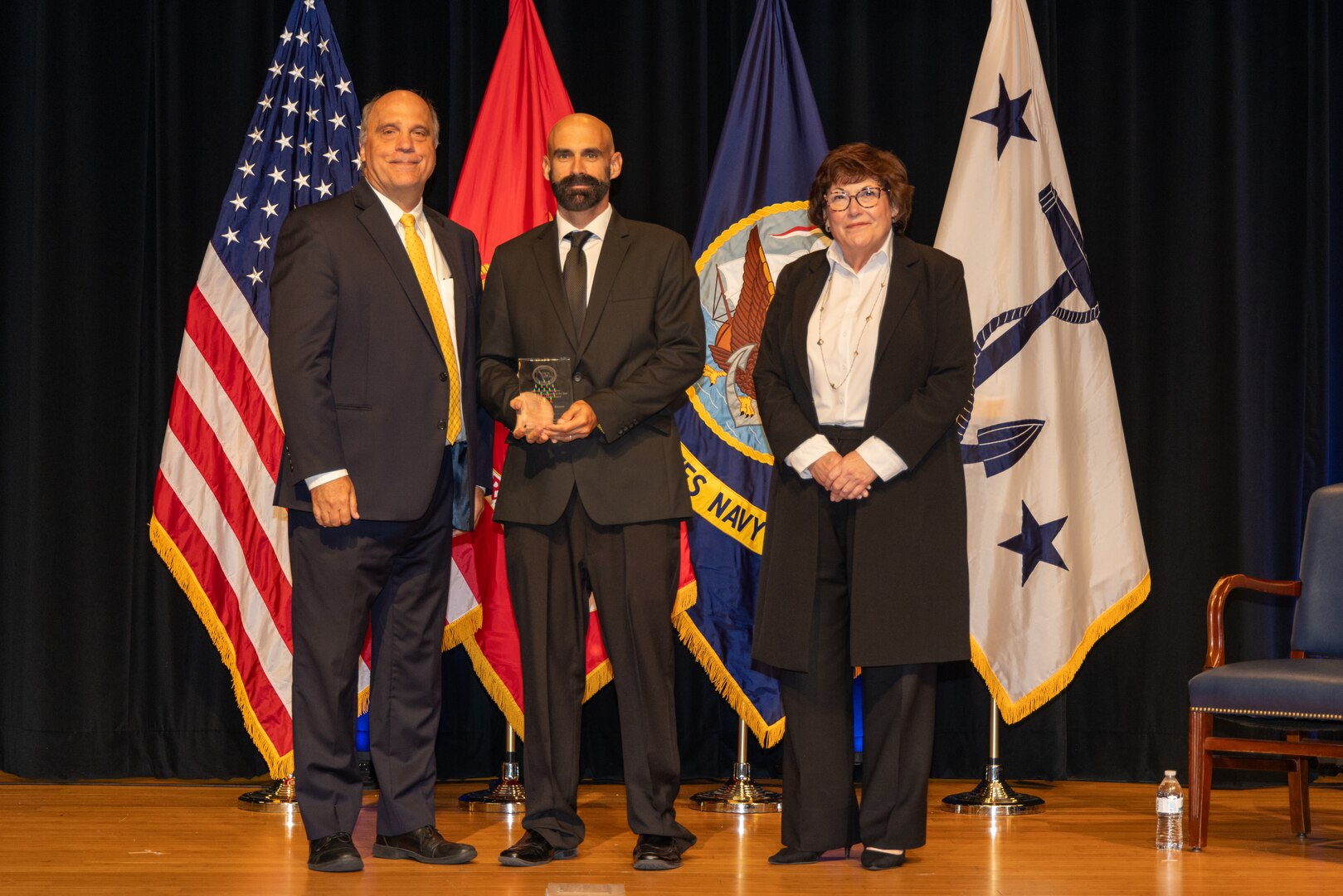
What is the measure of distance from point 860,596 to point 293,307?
60.8 inches

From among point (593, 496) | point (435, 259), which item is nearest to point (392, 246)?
point (435, 259)

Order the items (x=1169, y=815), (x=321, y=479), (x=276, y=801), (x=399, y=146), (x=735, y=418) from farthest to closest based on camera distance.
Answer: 1. (x=735, y=418)
2. (x=276, y=801)
3. (x=1169, y=815)
4. (x=399, y=146)
5. (x=321, y=479)

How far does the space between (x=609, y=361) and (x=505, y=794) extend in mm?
1675

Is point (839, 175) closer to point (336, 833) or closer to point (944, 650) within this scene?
point (944, 650)

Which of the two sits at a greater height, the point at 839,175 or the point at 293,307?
the point at 839,175

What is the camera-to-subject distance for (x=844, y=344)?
3377 mm

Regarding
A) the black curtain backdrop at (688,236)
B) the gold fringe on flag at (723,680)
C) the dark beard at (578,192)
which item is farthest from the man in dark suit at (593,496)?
the black curtain backdrop at (688,236)

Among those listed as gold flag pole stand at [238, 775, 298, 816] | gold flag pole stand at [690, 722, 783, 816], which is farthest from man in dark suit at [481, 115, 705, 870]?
gold flag pole stand at [238, 775, 298, 816]

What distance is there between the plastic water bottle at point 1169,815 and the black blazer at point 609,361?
1.57m

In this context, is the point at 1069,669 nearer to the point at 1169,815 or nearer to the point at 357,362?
the point at 1169,815

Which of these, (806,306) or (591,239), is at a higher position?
(591,239)

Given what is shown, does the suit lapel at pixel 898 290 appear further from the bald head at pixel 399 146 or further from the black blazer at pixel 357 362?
the bald head at pixel 399 146

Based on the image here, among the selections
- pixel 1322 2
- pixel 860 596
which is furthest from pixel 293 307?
pixel 1322 2

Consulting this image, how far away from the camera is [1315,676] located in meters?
3.44
